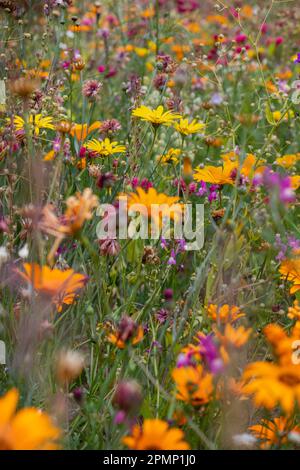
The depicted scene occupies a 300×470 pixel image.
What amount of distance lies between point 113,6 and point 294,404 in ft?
9.08

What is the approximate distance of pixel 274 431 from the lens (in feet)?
3.76

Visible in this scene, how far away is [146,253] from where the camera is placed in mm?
1421

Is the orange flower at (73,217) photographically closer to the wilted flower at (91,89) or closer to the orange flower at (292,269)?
the orange flower at (292,269)

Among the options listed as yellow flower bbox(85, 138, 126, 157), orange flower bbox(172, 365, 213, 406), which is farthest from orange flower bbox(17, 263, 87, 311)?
yellow flower bbox(85, 138, 126, 157)

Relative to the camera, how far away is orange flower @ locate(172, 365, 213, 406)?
0.99 metres

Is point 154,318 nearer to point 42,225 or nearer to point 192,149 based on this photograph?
point 42,225

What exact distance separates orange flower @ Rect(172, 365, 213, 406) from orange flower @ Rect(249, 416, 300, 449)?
124mm

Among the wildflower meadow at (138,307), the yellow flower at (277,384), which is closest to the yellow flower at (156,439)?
the wildflower meadow at (138,307)

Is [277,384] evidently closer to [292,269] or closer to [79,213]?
[79,213]

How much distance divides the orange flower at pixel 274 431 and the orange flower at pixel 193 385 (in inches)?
4.9

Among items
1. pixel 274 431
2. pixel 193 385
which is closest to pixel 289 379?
pixel 193 385

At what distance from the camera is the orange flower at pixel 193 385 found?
993 millimetres

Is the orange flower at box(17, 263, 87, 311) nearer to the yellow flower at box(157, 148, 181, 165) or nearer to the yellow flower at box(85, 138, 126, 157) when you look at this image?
the yellow flower at box(85, 138, 126, 157)

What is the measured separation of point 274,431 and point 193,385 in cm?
24
